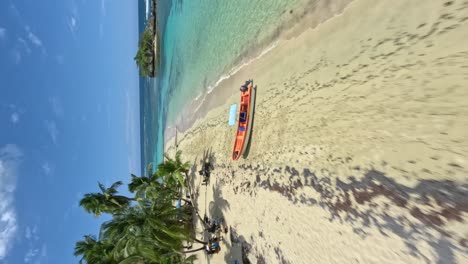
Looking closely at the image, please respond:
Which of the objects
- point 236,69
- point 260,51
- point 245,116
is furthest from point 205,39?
point 245,116

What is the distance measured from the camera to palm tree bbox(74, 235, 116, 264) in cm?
1479

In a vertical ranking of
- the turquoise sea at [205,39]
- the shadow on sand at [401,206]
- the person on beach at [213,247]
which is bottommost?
the person on beach at [213,247]

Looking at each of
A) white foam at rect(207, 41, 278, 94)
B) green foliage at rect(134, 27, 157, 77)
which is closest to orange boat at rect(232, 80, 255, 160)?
white foam at rect(207, 41, 278, 94)

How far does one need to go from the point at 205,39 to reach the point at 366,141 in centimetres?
1629

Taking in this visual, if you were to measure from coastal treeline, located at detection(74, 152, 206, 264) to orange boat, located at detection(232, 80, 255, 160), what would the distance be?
4.56 meters

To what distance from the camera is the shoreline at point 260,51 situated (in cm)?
900

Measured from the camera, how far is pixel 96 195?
19328 mm

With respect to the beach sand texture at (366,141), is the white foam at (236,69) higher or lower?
higher

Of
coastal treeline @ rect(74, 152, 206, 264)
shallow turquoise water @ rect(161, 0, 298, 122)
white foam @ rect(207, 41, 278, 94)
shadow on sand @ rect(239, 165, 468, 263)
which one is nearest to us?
shadow on sand @ rect(239, 165, 468, 263)

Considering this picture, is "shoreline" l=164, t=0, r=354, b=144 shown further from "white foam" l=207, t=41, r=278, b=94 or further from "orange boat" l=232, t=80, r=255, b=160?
"orange boat" l=232, t=80, r=255, b=160

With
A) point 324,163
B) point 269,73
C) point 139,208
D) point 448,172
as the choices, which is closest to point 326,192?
point 324,163

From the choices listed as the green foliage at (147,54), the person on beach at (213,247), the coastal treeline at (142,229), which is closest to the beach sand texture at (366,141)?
the person on beach at (213,247)

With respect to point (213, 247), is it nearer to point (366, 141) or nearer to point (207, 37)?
point (366, 141)

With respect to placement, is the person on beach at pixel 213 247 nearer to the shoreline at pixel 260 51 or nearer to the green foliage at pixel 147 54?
the shoreline at pixel 260 51
